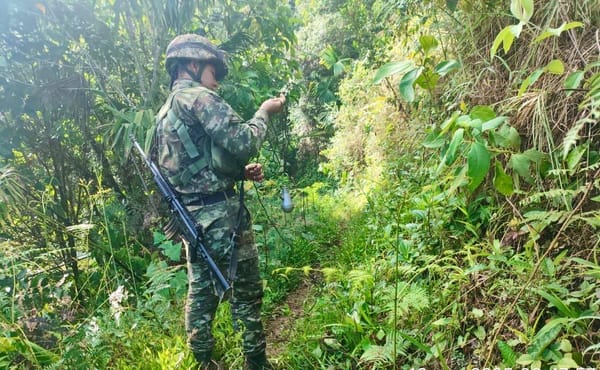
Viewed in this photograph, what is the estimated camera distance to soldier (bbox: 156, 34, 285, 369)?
2.31 metres

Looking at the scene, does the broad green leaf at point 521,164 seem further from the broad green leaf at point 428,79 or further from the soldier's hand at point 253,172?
the soldier's hand at point 253,172

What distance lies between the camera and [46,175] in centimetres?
383

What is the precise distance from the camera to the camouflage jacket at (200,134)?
2.27 meters

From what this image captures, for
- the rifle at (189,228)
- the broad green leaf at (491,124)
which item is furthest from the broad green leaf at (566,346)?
the rifle at (189,228)

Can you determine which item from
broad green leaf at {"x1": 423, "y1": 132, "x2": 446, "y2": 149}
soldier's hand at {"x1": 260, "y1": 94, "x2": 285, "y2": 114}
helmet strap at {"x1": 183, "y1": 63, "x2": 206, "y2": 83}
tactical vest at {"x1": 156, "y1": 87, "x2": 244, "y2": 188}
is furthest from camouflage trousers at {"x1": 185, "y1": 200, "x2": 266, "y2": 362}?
broad green leaf at {"x1": 423, "y1": 132, "x2": 446, "y2": 149}

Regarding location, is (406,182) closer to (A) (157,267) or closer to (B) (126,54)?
(A) (157,267)

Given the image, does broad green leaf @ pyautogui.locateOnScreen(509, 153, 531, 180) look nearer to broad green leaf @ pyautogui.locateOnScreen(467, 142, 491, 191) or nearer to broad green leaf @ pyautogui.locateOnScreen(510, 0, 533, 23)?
broad green leaf @ pyautogui.locateOnScreen(467, 142, 491, 191)

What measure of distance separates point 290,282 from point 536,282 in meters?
2.51

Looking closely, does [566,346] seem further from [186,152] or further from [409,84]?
[186,152]

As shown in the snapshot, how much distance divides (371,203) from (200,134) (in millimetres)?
2030

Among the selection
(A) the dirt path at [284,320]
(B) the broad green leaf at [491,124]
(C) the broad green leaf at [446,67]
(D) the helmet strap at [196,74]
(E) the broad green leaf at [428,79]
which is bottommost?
(A) the dirt path at [284,320]

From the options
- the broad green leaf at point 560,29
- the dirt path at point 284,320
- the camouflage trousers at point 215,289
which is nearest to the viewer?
the broad green leaf at point 560,29

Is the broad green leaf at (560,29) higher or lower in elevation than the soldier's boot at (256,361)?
higher

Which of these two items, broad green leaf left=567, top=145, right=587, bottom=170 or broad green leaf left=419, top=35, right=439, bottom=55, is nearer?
broad green leaf left=567, top=145, right=587, bottom=170
